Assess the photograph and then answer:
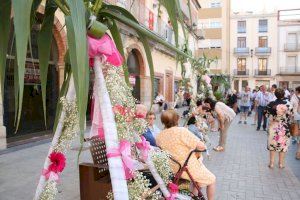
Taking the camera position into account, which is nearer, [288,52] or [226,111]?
[226,111]

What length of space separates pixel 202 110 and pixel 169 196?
5.55 m

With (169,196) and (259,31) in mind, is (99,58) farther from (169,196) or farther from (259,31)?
(259,31)

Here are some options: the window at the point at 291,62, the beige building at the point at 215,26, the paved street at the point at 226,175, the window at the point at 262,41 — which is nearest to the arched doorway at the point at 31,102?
the paved street at the point at 226,175

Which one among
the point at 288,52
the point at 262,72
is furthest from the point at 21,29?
the point at 288,52

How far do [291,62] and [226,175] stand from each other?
47880 millimetres

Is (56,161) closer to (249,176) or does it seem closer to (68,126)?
(68,126)

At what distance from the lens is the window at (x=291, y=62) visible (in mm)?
50281

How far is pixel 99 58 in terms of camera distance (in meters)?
2.34

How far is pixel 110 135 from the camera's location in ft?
7.24

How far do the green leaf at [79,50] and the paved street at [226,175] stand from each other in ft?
12.4

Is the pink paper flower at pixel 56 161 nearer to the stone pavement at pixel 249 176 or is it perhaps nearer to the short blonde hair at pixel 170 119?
the short blonde hair at pixel 170 119

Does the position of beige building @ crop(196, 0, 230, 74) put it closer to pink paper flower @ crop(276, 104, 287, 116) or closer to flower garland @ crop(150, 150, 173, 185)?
pink paper flower @ crop(276, 104, 287, 116)

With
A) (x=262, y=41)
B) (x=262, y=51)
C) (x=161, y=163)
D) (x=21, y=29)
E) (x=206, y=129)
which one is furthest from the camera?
(x=262, y=41)

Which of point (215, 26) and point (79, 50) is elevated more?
point (215, 26)
